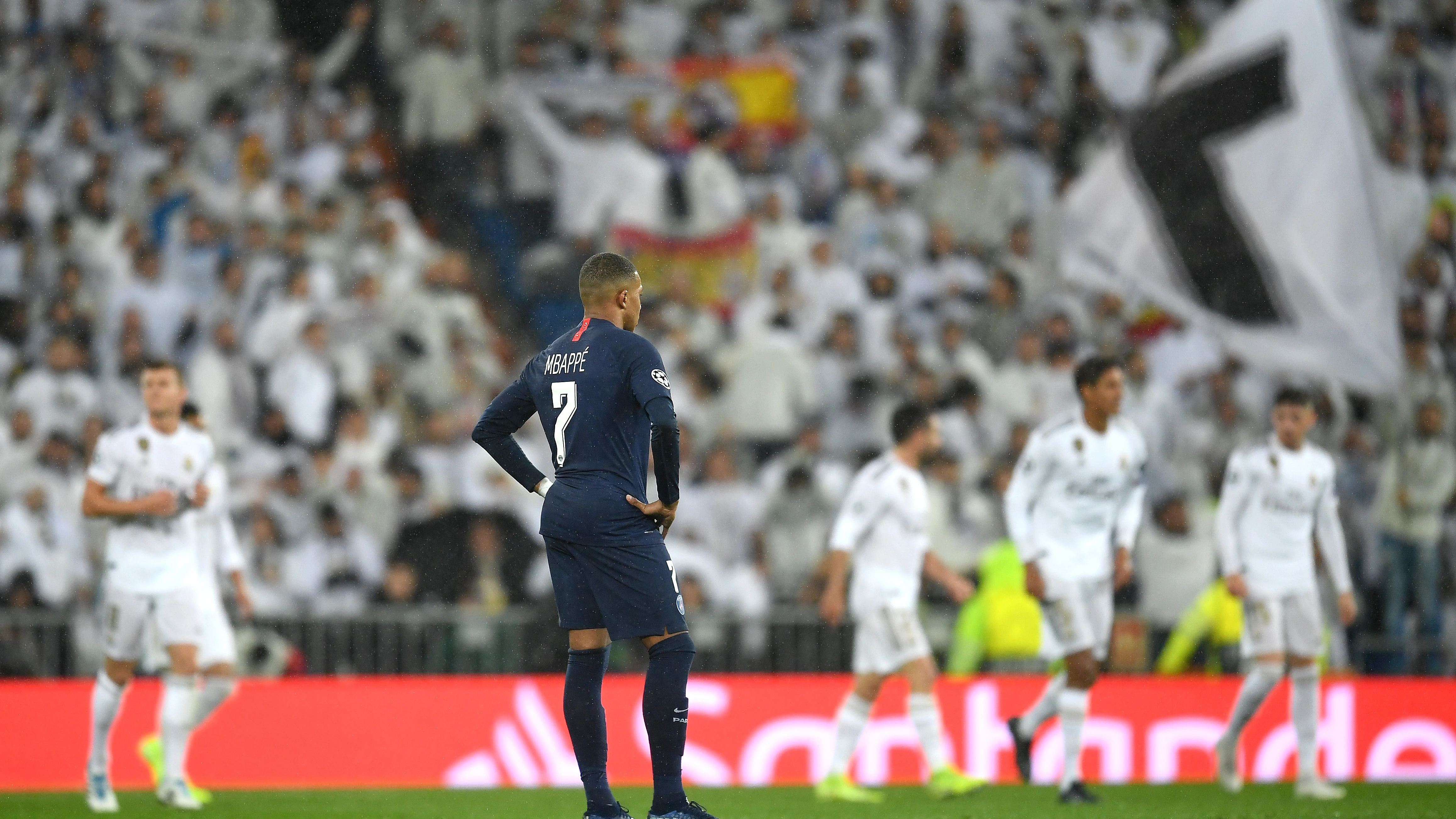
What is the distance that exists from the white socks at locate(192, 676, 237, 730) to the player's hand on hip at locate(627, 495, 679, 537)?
4707 millimetres

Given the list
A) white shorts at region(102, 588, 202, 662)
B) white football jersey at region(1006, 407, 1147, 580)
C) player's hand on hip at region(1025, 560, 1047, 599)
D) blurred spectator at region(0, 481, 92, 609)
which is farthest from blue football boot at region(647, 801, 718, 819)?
blurred spectator at region(0, 481, 92, 609)

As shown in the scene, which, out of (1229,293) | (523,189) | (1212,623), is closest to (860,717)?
(1212,623)

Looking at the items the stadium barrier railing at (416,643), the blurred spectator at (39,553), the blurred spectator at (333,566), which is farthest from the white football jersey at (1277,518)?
the blurred spectator at (39,553)

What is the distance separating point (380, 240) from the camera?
17.7 meters

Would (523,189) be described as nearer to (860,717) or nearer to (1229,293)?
(1229,293)

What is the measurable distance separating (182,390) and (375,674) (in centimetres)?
429

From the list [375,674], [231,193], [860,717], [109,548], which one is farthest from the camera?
[231,193]

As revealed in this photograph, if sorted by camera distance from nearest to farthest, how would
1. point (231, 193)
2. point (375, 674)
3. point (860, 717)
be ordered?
1. point (860, 717)
2. point (375, 674)
3. point (231, 193)

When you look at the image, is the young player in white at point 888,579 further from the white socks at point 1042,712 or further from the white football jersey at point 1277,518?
the white football jersey at point 1277,518

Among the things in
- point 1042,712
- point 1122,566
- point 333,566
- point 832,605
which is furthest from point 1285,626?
point 333,566

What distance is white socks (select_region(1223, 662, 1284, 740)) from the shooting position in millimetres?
11750

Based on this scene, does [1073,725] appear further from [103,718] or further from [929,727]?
[103,718]

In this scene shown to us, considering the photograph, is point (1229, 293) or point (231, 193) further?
point (231, 193)

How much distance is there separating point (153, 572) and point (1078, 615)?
5.30 metres
